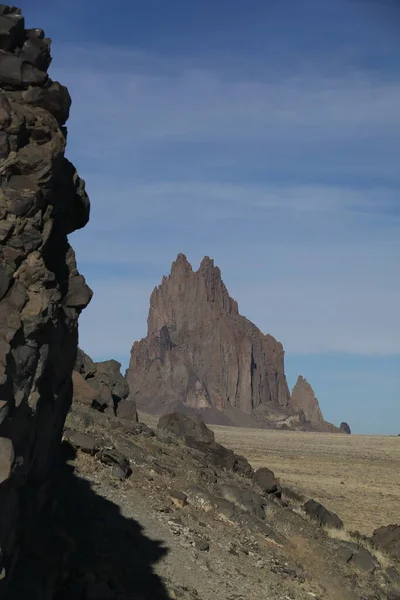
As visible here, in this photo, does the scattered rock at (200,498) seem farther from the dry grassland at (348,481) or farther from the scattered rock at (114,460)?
the dry grassland at (348,481)

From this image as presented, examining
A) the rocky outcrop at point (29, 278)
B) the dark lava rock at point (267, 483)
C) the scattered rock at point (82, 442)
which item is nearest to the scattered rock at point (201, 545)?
the scattered rock at point (82, 442)

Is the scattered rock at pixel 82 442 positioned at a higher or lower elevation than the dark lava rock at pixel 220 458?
lower

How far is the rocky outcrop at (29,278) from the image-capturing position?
1044 centimetres

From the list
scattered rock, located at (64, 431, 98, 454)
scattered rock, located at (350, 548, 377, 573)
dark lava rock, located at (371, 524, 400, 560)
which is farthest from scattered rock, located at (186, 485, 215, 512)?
dark lava rock, located at (371, 524, 400, 560)

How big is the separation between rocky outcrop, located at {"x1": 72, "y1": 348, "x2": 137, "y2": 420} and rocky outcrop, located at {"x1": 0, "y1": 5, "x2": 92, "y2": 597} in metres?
17.2

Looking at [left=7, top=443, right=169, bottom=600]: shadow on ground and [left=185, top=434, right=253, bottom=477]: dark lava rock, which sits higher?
[left=185, top=434, right=253, bottom=477]: dark lava rock

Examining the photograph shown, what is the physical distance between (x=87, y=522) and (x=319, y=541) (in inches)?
344

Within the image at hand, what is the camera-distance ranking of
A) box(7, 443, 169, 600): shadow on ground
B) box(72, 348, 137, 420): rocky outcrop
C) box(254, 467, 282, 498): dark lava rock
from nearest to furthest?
box(7, 443, 169, 600): shadow on ground, box(254, 467, 282, 498): dark lava rock, box(72, 348, 137, 420): rocky outcrop

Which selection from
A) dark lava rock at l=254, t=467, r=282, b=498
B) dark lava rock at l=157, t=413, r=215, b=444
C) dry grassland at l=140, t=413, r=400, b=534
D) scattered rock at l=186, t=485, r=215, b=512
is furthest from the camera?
dry grassland at l=140, t=413, r=400, b=534

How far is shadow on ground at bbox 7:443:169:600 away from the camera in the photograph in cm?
1255

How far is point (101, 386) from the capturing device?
111ft

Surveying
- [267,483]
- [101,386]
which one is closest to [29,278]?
[267,483]

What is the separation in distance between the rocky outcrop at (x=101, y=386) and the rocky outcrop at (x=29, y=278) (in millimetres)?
17204

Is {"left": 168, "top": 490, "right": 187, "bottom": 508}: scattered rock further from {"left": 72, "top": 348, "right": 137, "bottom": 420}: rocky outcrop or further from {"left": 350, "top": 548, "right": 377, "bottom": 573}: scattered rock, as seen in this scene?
{"left": 72, "top": 348, "right": 137, "bottom": 420}: rocky outcrop
